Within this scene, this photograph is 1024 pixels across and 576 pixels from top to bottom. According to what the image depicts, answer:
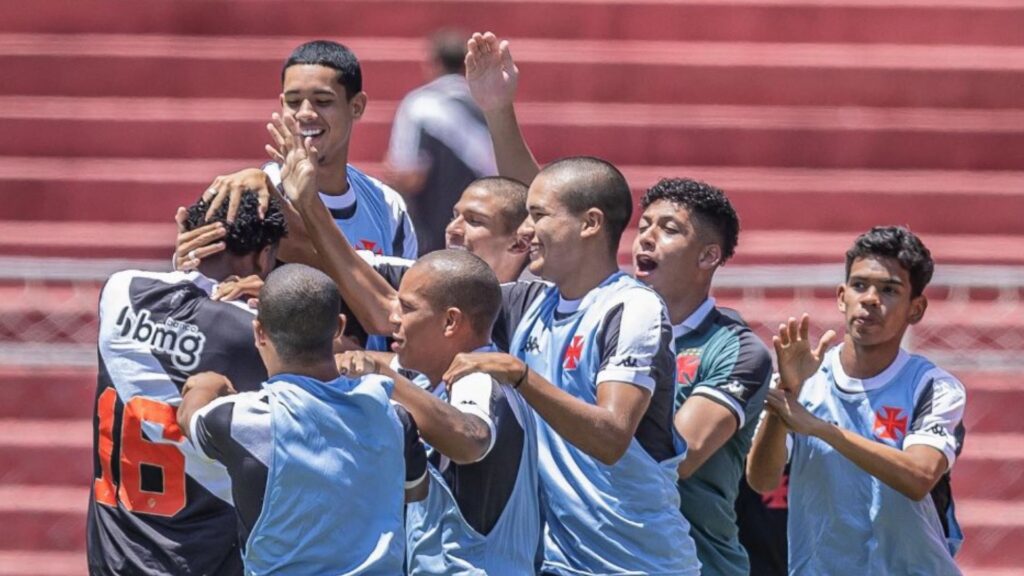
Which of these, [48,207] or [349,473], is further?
[48,207]

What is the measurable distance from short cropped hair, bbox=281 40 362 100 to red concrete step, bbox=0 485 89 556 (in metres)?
3.44

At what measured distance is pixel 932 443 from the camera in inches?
215

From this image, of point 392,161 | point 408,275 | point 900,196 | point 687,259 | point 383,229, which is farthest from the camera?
point 900,196

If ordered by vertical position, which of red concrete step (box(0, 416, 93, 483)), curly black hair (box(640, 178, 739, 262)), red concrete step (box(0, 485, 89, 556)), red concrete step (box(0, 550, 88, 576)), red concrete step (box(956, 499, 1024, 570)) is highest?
curly black hair (box(640, 178, 739, 262))

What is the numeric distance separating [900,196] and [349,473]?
20.0ft

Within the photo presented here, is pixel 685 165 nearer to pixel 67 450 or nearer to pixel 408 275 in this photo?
pixel 67 450

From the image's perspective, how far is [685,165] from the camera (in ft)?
32.7

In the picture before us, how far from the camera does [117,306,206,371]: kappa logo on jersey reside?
487 cm

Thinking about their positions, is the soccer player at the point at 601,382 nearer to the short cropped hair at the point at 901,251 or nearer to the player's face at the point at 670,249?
the player's face at the point at 670,249

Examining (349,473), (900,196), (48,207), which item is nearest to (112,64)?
(48,207)

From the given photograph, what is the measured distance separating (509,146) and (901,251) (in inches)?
55.8

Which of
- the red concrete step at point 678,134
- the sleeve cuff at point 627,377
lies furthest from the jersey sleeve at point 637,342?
the red concrete step at point 678,134

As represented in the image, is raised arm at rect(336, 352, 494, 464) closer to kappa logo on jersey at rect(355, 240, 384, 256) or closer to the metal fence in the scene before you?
kappa logo on jersey at rect(355, 240, 384, 256)

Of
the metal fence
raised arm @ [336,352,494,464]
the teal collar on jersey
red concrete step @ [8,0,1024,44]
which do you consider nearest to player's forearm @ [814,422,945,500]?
the teal collar on jersey
